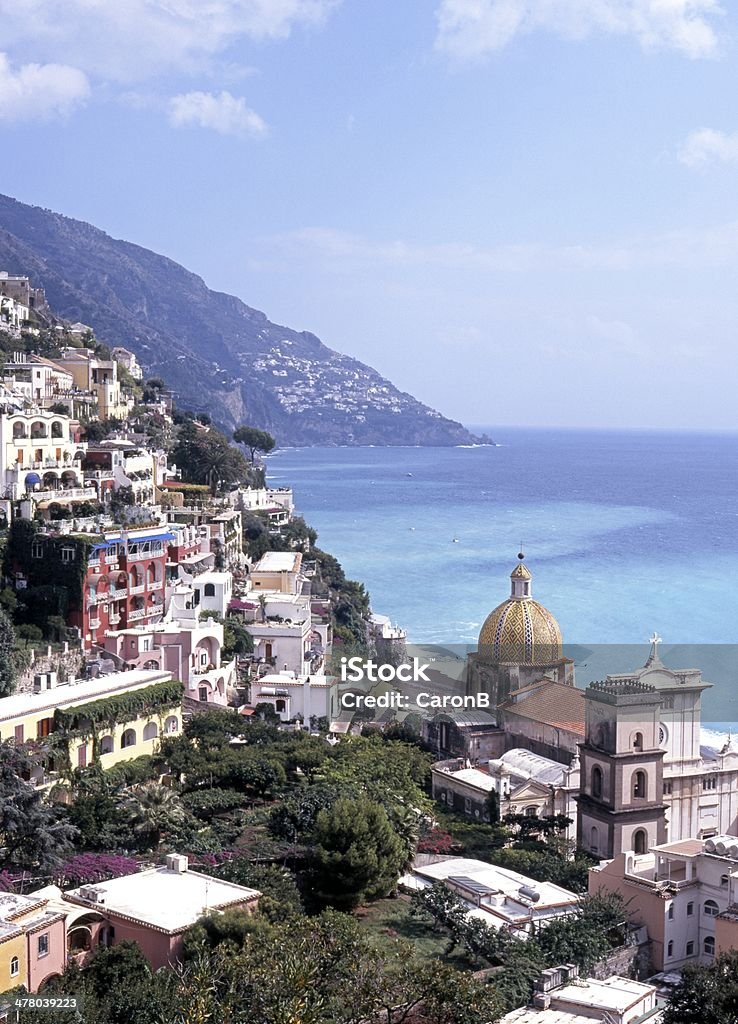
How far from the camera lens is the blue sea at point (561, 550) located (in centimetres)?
6041

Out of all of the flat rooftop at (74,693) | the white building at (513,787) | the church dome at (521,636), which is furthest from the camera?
the church dome at (521,636)

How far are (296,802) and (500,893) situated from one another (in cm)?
386

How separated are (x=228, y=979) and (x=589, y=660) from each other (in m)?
36.2

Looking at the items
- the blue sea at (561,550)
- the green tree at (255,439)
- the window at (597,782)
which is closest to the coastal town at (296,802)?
the window at (597,782)

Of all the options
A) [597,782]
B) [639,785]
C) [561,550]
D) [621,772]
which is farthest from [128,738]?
[561,550]

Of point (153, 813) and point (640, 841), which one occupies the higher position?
point (153, 813)

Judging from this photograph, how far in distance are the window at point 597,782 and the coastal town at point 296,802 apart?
0.04m

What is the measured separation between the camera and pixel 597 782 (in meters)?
24.9

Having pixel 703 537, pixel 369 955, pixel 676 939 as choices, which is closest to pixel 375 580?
pixel 703 537

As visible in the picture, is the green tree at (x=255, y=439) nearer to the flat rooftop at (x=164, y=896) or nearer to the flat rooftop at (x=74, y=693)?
the flat rooftop at (x=74, y=693)

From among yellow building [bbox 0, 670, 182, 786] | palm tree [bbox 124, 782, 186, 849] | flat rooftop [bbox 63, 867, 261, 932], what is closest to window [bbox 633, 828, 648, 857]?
palm tree [bbox 124, 782, 186, 849]

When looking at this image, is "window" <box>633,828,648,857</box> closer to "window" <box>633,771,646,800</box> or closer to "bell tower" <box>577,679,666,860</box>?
"bell tower" <box>577,679,666,860</box>

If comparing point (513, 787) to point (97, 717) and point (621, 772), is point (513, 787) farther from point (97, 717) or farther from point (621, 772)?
point (97, 717)

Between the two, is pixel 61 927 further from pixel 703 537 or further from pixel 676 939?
pixel 703 537
